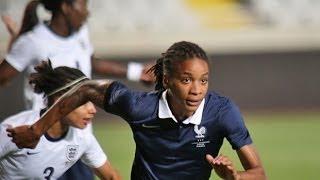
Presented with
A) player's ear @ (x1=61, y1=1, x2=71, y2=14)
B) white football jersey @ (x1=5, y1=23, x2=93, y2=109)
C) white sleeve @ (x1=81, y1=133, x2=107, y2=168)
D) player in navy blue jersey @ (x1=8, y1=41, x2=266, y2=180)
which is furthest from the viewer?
player's ear @ (x1=61, y1=1, x2=71, y2=14)

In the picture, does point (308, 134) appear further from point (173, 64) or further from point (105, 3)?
point (173, 64)

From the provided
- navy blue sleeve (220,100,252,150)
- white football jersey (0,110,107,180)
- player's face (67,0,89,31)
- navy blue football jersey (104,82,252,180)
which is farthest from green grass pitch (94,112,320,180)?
navy blue sleeve (220,100,252,150)

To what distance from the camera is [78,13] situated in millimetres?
7691

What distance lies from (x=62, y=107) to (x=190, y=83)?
77 cm

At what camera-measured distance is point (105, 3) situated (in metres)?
15.7

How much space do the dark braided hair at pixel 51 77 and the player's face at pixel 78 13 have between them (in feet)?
3.70

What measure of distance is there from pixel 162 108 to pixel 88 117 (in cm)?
92

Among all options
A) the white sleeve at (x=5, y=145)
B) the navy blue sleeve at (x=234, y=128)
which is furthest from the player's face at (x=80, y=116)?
the navy blue sleeve at (x=234, y=128)

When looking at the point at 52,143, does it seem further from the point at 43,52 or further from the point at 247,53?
the point at 247,53

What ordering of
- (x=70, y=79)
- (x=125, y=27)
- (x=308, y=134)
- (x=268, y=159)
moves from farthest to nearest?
(x=125, y=27), (x=308, y=134), (x=268, y=159), (x=70, y=79)

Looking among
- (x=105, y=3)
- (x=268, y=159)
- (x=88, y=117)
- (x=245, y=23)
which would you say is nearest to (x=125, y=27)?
(x=105, y=3)

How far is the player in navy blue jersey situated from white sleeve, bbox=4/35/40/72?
194 centimetres

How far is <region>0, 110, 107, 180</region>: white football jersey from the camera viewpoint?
6383mm

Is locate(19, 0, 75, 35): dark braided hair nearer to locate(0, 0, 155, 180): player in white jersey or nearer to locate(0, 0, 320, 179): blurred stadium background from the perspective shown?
locate(0, 0, 155, 180): player in white jersey
